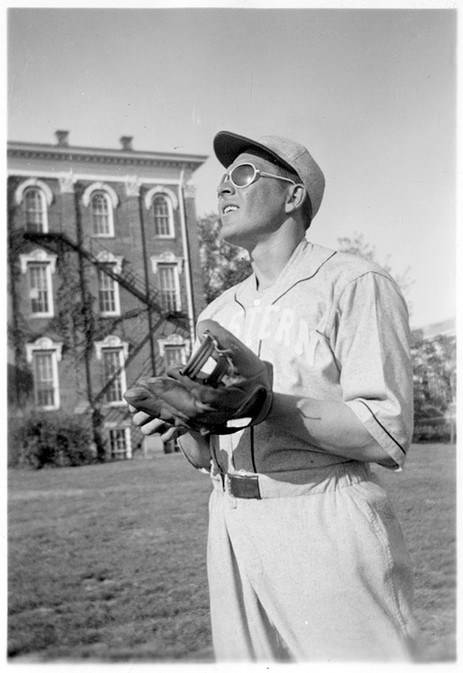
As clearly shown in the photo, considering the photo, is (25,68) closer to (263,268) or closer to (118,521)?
(263,268)

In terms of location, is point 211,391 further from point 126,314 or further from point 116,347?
point 126,314

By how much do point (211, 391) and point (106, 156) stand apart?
541 inches

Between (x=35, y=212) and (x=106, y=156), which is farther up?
(x=106, y=156)

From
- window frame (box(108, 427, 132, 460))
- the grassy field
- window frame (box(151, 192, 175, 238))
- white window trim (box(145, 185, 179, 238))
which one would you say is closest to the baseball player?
the grassy field

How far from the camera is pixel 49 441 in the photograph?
486 inches

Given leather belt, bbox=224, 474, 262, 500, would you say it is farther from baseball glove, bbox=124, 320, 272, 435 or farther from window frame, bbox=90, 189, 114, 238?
window frame, bbox=90, 189, 114, 238

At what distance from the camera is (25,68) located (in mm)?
3301

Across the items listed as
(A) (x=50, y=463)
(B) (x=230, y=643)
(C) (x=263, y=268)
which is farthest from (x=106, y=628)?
(A) (x=50, y=463)

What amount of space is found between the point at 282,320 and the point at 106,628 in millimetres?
3652

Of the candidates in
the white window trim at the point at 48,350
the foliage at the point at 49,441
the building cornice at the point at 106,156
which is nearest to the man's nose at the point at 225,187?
the building cornice at the point at 106,156

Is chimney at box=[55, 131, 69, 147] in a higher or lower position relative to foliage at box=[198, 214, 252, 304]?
higher

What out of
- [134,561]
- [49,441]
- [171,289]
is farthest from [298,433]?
[171,289]

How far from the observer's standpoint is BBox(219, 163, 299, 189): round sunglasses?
6.16 feet

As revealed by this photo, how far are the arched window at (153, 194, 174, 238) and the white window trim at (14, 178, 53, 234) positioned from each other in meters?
2.16
